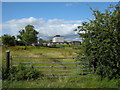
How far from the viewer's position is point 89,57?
724 cm

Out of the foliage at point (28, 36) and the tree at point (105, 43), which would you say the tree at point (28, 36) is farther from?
the tree at point (105, 43)

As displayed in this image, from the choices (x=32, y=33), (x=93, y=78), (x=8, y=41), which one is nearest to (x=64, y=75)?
(x=93, y=78)

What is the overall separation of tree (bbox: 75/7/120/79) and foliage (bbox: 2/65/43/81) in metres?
2.72

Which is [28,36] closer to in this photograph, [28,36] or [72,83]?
[28,36]

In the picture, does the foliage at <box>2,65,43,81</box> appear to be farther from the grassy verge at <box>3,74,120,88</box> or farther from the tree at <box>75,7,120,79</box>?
the tree at <box>75,7,120,79</box>

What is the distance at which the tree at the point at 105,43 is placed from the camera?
6.79 metres

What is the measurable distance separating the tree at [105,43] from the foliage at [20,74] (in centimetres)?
272

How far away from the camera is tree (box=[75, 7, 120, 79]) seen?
679 cm

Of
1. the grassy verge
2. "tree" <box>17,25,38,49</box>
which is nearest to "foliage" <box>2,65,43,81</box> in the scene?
the grassy verge

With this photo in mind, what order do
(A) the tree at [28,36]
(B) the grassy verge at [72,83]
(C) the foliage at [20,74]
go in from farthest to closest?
(A) the tree at [28,36] < (C) the foliage at [20,74] < (B) the grassy verge at [72,83]

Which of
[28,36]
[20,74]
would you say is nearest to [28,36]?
[28,36]

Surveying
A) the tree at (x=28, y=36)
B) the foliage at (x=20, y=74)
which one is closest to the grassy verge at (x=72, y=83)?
the foliage at (x=20, y=74)

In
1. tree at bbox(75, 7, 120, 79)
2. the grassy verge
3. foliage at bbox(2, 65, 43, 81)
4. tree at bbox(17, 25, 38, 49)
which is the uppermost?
tree at bbox(17, 25, 38, 49)

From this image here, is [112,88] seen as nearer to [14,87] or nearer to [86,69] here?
[86,69]
